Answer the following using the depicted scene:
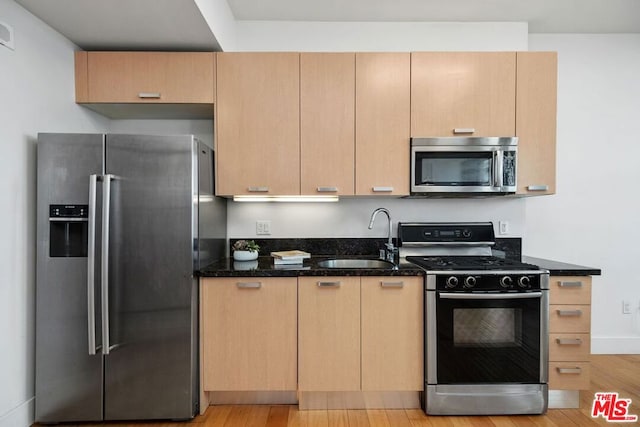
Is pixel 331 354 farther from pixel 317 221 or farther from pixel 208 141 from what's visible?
pixel 208 141

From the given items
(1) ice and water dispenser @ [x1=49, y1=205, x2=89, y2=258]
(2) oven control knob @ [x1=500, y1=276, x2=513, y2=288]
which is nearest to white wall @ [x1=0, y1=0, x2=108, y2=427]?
(1) ice and water dispenser @ [x1=49, y1=205, x2=89, y2=258]

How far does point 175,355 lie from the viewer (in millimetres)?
2006

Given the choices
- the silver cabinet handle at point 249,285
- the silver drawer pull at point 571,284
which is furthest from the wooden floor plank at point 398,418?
the silver drawer pull at point 571,284

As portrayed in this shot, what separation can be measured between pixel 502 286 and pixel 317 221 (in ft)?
4.50

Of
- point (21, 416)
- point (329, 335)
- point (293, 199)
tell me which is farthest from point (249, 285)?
point (21, 416)

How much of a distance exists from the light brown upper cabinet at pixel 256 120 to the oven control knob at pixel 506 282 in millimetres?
1475

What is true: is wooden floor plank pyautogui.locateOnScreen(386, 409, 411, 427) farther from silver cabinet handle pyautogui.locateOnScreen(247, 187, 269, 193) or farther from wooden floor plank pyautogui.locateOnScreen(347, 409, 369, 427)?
silver cabinet handle pyautogui.locateOnScreen(247, 187, 269, 193)

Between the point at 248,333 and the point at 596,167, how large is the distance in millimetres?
3108

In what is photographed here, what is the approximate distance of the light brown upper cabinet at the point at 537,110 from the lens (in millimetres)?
2355

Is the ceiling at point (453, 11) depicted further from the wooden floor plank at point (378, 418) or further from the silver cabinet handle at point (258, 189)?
the wooden floor plank at point (378, 418)

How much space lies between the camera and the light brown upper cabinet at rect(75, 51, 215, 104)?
7.56ft

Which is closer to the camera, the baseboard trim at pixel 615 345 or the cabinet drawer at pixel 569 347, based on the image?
the cabinet drawer at pixel 569 347

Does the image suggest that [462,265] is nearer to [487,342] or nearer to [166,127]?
[487,342]

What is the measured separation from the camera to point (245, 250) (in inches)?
98.4
